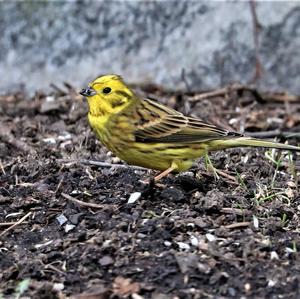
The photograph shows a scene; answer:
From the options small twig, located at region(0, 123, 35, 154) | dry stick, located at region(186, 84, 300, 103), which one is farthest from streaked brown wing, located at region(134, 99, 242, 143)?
dry stick, located at region(186, 84, 300, 103)

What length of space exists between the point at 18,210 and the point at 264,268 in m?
1.67

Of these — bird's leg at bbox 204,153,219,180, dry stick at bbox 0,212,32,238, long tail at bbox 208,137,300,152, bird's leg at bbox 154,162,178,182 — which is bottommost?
dry stick at bbox 0,212,32,238

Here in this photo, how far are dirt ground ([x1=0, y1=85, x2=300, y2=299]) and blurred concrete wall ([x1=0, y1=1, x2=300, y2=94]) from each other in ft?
6.74

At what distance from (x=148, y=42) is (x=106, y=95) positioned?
123 inches

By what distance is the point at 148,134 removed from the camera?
18.4 ft

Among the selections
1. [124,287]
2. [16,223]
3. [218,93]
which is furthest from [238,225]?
[218,93]

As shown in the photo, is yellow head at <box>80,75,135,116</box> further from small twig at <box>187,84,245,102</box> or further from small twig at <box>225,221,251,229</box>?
small twig at <box>187,84,245,102</box>

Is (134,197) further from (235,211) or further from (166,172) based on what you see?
(235,211)

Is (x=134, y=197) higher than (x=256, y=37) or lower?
lower

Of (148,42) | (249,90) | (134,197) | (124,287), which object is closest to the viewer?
(124,287)

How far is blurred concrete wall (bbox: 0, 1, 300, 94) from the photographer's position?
8609 millimetres

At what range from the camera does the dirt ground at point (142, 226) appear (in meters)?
4.41

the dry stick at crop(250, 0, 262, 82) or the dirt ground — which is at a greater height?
the dry stick at crop(250, 0, 262, 82)

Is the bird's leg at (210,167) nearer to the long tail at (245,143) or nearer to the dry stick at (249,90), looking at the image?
the long tail at (245,143)
